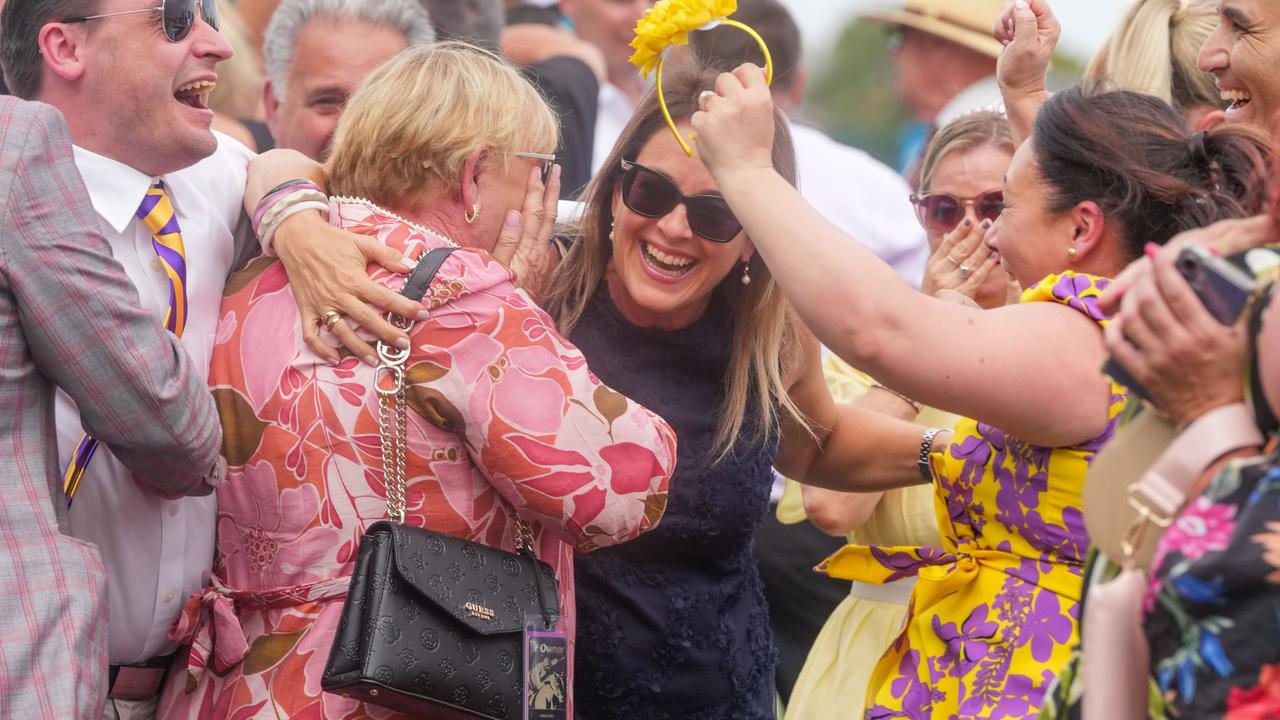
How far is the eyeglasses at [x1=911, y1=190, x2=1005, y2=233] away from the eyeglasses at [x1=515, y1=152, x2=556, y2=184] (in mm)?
1590

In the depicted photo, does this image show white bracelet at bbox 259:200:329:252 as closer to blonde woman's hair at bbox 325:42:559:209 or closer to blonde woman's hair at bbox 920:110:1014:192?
blonde woman's hair at bbox 325:42:559:209

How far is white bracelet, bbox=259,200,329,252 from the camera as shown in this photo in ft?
8.89

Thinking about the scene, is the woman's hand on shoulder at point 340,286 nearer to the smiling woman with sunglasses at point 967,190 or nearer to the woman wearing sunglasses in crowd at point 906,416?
the woman wearing sunglasses in crowd at point 906,416

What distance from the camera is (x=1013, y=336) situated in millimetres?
2281

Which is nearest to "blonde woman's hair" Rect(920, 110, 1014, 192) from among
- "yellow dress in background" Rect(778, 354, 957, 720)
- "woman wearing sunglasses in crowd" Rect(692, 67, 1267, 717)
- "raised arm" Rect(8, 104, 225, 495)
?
"yellow dress in background" Rect(778, 354, 957, 720)

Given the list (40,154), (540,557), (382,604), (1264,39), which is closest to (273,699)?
(382,604)

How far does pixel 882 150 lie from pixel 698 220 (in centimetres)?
1788

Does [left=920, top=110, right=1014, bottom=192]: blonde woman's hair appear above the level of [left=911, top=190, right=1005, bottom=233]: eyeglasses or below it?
above

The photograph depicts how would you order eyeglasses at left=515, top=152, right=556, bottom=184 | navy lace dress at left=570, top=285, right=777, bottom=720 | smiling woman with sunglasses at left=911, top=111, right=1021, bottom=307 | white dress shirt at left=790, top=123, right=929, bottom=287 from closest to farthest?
eyeglasses at left=515, top=152, right=556, bottom=184, navy lace dress at left=570, top=285, right=777, bottom=720, smiling woman with sunglasses at left=911, top=111, right=1021, bottom=307, white dress shirt at left=790, top=123, right=929, bottom=287

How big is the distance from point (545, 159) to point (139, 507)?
103 centimetres

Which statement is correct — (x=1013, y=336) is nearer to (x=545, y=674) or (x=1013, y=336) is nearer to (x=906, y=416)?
(x=545, y=674)

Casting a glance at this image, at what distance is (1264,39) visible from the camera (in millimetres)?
3248

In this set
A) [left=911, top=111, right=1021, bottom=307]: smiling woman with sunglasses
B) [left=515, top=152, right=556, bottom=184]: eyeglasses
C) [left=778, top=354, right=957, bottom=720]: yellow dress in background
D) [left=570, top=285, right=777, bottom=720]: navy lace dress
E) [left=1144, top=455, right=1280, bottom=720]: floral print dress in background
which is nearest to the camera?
[left=1144, top=455, right=1280, bottom=720]: floral print dress in background

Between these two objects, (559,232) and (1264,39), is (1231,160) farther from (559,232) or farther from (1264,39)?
(559,232)
